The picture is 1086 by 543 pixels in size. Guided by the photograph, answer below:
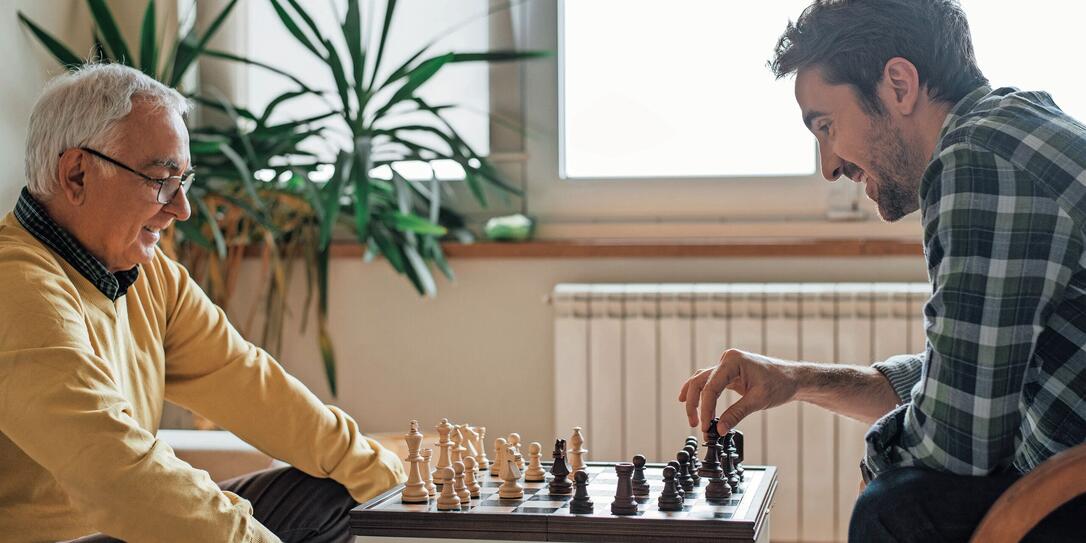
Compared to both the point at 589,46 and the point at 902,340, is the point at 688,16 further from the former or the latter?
the point at 902,340

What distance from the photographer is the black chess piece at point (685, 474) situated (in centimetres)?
181

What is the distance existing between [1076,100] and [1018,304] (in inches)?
85.0

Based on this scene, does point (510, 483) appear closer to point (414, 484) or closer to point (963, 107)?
point (414, 484)

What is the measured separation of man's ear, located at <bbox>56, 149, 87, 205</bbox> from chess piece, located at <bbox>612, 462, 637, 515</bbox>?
1.01 m

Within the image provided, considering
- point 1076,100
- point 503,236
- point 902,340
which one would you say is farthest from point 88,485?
point 1076,100

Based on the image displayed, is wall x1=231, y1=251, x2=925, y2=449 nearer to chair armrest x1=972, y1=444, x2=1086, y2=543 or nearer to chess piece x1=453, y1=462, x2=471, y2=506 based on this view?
chess piece x1=453, y1=462, x2=471, y2=506

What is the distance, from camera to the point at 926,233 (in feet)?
5.08

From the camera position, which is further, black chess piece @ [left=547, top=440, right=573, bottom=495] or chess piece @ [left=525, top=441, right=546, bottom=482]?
chess piece @ [left=525, top=441, right=546, bottom=482]

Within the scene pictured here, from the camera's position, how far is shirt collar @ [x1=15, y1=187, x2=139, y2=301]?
193 centimetres

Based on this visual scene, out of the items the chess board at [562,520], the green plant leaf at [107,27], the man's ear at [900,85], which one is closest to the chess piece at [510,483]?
the chess board at [562,520]

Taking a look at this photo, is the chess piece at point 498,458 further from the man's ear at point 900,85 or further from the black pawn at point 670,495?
the man's ear at point 900,85

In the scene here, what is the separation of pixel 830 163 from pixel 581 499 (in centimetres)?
68

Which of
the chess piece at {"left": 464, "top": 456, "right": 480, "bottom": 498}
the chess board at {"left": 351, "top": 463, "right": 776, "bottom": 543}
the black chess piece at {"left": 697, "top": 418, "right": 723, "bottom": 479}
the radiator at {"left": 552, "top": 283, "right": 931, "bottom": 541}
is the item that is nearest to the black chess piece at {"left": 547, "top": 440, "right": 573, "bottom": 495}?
the chess board at {"left": 351, "top": 463, "right": 776, "bottom": 543}

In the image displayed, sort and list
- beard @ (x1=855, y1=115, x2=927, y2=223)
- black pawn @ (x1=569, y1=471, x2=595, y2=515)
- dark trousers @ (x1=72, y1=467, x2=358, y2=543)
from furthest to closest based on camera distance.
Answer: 1. dark trousers @ (x1=72, y1=467, x2=358, y2=543)
2. beard @ (x1=855, y1=115, x2=927, y2=223)
3. black pawn @ (x1=569, y1=471, x2=595, y2=515)
